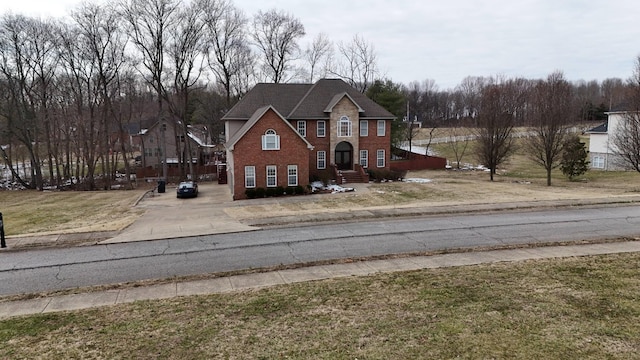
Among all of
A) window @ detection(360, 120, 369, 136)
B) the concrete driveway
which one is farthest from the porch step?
the concrete driveway

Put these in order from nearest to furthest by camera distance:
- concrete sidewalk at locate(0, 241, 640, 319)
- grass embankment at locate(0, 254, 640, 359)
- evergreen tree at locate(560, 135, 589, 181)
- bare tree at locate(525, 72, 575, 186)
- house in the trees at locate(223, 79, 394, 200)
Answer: grass embankment at locate(0, 254, 640, 359)
concrete sidewalk at locate(0, 241, 640, 319)
house in the trees at locate(223, 79, 394, 200)
bare tree at locate(525, 72, 575, 186)
evergreen tree at locate(560, 135, 589, 181)

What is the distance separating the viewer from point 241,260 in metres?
14.4

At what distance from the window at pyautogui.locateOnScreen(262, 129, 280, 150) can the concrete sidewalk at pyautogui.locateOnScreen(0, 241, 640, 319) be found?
751 inches

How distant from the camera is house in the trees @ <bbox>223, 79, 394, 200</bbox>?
31547 mm

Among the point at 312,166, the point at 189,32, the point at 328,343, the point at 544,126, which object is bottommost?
the point at 328,343

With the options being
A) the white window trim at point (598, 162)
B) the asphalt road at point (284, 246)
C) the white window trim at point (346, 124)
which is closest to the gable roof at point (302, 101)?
the white window trim at point (346, 124)

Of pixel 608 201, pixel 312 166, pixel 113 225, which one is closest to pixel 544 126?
pixel 608 201

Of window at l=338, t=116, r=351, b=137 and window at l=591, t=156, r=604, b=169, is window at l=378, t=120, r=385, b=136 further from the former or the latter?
window at l=591, t=156, r=604, b=169

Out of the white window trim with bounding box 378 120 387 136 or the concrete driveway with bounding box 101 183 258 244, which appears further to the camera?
the white window trim with bounding box 378 120 387 136

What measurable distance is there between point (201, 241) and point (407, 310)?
1049cm

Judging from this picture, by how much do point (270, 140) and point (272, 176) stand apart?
2.74 meters

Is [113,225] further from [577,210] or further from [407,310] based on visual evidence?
[577,210]

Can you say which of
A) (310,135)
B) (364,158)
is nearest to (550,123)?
(364,158)

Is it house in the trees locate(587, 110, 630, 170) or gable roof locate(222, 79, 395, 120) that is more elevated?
gable roof locate(222, 79, 395, 120)
